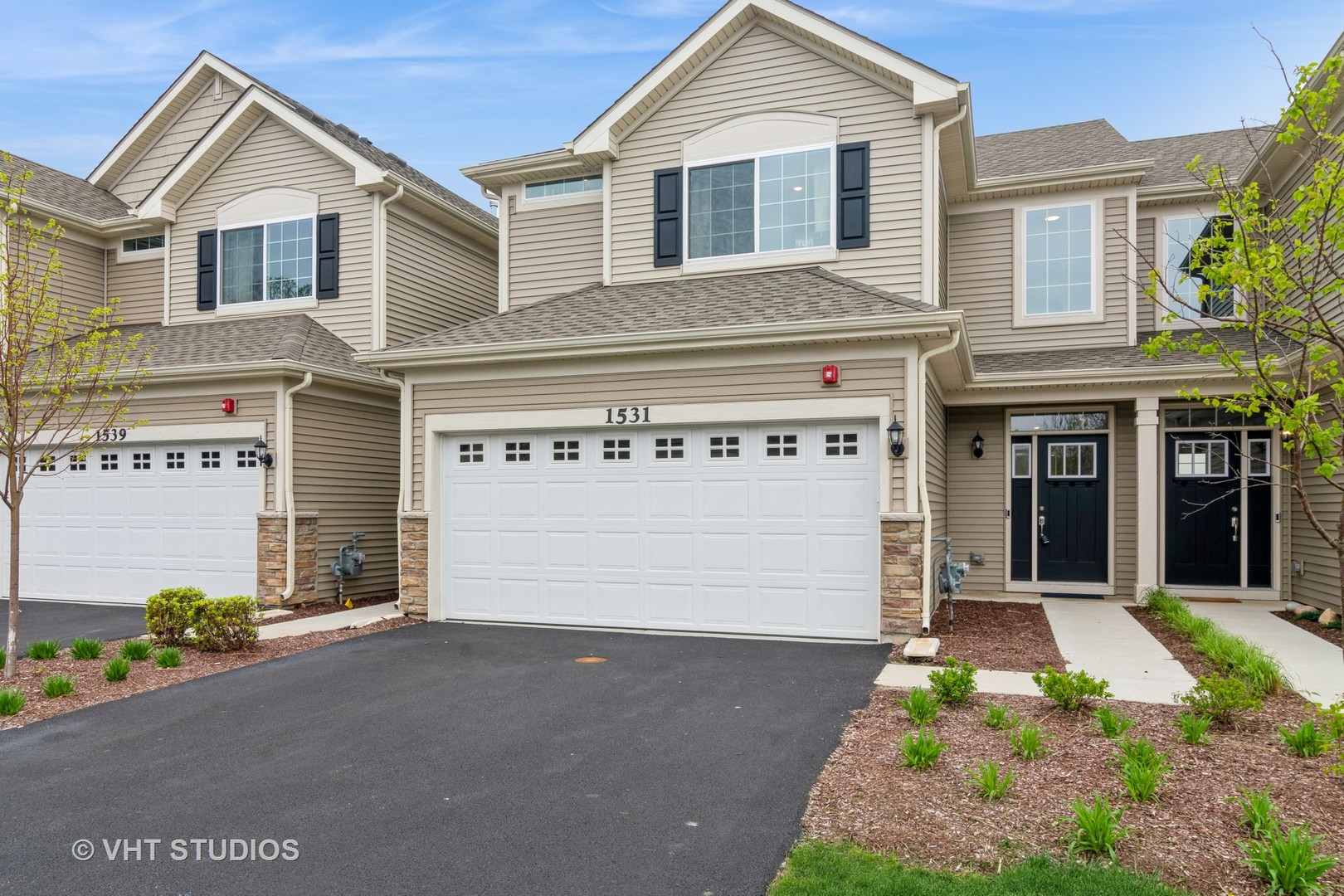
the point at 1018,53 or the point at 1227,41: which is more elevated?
the point at 1018,53

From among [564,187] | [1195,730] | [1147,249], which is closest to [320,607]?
[564,187]

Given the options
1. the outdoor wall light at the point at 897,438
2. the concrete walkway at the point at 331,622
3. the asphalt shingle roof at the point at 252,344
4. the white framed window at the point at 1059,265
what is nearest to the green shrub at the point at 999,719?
the outdoor wall light at the point at 897,438

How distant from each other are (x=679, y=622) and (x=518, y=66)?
780 inches

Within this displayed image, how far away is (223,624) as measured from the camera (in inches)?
310

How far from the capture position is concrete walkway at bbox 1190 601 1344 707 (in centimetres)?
614

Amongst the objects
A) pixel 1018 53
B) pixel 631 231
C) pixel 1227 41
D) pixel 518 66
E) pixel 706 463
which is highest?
pixel 518 66

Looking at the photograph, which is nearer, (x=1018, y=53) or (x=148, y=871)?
(x=148, y=871)

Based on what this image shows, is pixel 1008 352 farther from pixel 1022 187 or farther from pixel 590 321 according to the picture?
pixel 590 321

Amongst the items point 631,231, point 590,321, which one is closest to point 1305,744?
point 590,321

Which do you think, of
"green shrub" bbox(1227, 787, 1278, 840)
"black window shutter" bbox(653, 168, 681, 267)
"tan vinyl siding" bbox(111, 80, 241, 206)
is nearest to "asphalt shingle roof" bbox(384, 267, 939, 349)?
"black window shutter" bbox(653, 168, 681, 267)

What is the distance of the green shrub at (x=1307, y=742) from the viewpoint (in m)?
4.48

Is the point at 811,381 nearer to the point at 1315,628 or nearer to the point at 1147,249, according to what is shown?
the point at 1315,628

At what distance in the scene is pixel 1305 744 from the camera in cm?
450

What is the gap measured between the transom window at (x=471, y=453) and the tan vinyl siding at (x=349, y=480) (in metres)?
2.54
